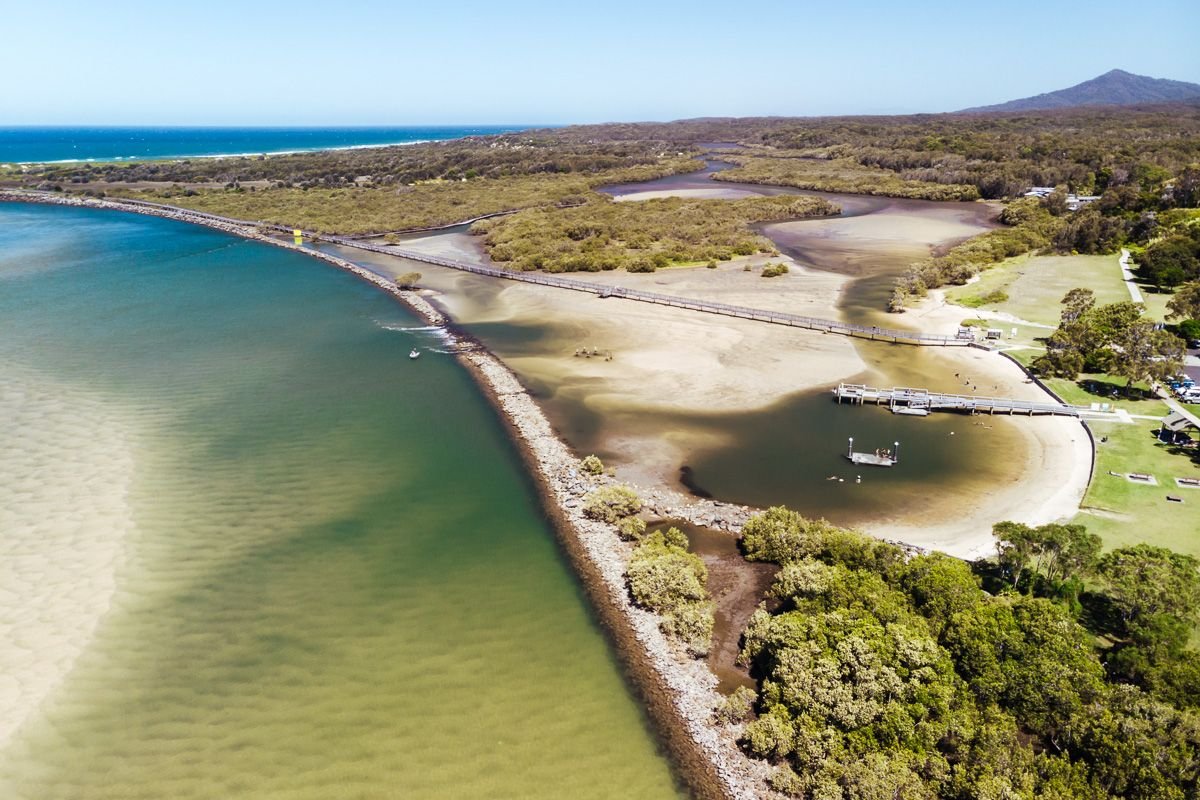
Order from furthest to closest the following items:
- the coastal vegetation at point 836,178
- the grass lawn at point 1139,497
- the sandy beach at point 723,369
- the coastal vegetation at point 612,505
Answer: the coastal vegetation at point 836,178 < the sandy beach at point 723,369 < the coastal vegetation at point 612,505 < the grass lawn at point 1139,497

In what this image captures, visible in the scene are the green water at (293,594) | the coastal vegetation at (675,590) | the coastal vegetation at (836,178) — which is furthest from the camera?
the coastal vegetation at (836,178)

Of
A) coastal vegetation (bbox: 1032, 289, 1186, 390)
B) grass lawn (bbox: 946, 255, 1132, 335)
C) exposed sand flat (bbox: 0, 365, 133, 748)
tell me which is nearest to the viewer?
exposed sand flat (bbox: 0, 365, 133, 748)

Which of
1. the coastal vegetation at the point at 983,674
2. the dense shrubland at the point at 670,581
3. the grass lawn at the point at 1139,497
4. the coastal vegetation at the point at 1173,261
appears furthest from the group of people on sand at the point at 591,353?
the coastal vegetation at the point at 1173,261

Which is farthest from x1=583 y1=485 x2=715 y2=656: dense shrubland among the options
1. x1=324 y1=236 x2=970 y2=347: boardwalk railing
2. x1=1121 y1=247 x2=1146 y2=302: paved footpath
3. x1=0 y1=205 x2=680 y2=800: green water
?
x1=1121 y1=247 x2=1146 y2=302: paved footpath

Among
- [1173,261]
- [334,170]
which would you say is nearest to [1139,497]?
[1173,261]

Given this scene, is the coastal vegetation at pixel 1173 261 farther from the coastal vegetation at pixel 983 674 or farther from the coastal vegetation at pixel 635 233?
the coastal vegetation at pixel 983 674

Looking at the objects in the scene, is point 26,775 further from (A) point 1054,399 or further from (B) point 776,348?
(A) point 1054,399

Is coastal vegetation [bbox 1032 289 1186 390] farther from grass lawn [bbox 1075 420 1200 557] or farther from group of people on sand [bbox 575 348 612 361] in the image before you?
group of people on sand [bbox 575 348 612 361]
